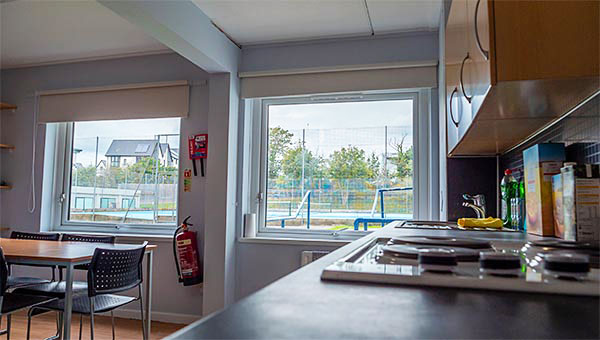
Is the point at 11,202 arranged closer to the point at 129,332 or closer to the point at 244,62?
the point at 129,332

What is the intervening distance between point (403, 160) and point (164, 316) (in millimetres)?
Answer: 2514

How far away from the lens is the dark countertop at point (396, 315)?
376mm

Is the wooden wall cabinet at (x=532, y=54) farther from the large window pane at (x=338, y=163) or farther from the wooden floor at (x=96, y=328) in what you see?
the wooden floor at (x=96, y=328)

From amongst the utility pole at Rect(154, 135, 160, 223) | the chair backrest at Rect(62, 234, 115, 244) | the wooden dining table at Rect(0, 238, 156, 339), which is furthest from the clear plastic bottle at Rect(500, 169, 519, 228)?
the utility pole at Rect(154, 135, 160, 223)

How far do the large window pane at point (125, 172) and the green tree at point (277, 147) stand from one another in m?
0.91

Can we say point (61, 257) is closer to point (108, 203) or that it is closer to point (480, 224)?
point (108, 203)

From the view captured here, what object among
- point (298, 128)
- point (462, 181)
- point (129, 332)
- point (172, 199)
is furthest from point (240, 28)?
point (129, 332)

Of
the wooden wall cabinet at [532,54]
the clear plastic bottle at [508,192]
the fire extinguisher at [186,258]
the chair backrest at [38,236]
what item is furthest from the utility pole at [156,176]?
the wooden wall cabinet at [532,54]

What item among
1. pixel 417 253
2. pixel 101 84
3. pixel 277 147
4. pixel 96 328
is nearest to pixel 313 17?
pixel 277 147

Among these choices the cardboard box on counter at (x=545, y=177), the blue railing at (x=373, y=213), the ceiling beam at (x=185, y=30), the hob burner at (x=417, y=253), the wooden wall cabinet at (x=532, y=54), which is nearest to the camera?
the hob burner at (x=417, y=253)

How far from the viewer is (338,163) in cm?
375

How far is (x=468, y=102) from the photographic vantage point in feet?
4.59

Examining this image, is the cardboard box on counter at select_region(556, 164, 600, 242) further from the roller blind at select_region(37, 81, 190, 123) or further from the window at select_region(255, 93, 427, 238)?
the roller blind at select_region(37, 81, 190, 123)

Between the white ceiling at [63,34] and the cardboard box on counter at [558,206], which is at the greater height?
the white ceiling at [63,34]
